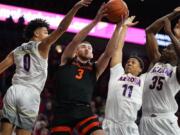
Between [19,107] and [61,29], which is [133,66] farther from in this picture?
[19,107]

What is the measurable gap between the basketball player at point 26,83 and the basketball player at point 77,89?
26cm

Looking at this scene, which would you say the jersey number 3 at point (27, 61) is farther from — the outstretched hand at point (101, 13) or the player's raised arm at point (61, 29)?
the outstretched hand at point (101, 13)

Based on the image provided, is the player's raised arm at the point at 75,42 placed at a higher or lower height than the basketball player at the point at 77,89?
higher

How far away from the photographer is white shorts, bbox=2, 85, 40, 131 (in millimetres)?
5266

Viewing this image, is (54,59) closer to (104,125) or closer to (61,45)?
(61,45)

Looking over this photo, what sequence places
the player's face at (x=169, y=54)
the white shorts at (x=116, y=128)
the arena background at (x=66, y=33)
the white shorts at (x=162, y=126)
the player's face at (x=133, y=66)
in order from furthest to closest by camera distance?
the arena background at (x=66, y=33) → the player's face at (x=133, y=66) → the white shorts at (x=116, y=128) → the player's face at (x=169, y=54) → the white shorts at (x=162, y=126)

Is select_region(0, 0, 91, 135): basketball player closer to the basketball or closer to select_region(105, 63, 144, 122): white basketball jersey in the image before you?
the basketball

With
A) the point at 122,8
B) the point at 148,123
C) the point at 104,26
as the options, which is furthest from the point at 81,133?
the point at 104,26

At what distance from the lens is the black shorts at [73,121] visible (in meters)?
5.07

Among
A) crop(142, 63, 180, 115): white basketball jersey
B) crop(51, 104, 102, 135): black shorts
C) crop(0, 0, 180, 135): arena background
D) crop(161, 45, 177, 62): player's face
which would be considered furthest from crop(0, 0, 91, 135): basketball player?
crop(0, 0, 180, 135): arena background

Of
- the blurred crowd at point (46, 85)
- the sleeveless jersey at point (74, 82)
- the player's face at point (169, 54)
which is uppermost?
the player's face at point (169, 54)

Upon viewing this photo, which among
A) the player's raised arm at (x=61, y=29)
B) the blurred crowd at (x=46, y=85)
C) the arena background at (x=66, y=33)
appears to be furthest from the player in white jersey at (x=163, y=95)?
the arena background at (x=66, y=33)

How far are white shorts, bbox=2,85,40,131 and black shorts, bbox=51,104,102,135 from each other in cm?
36

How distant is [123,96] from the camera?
6629mm
